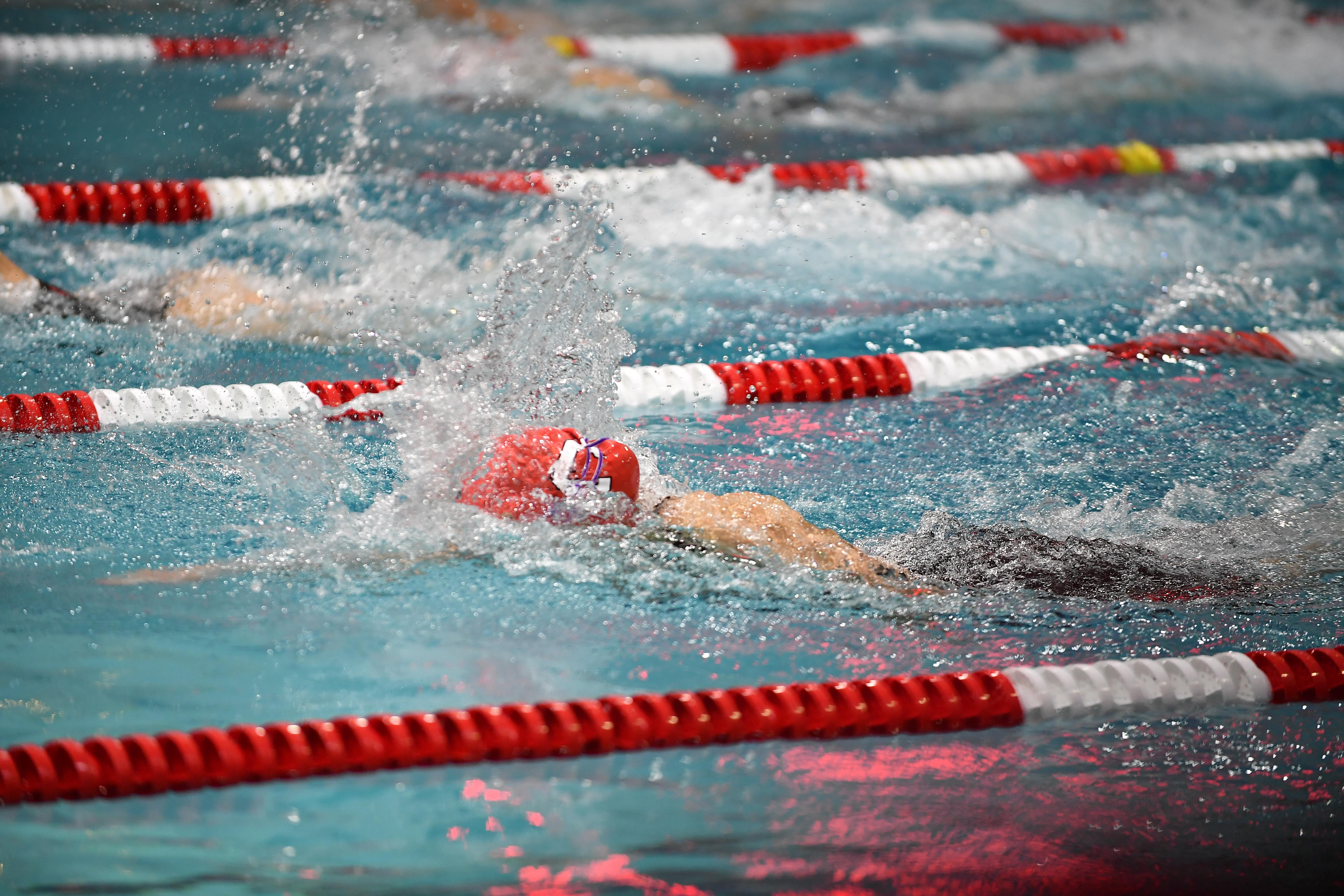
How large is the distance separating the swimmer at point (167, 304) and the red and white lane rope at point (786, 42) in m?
3.67

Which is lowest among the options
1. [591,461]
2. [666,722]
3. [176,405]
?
[176,405]

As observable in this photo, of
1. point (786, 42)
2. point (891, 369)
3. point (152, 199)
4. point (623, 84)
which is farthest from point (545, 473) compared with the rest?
point (786, 42)

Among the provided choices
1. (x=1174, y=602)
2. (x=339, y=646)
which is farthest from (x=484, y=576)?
(x=1174, y=602)

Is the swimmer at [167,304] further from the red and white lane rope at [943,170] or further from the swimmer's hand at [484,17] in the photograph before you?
the swimmer's hand at [484,17]

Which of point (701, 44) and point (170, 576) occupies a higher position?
point (701, 44)

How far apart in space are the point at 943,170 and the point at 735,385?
2363 millimetres

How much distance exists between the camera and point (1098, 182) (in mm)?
5629

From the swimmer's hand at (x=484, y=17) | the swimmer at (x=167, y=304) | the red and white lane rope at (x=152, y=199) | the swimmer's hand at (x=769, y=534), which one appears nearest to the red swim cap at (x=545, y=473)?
the swimmer's hand at (x=769, y=534)

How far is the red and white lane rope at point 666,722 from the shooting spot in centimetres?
185

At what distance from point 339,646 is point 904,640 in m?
1.00

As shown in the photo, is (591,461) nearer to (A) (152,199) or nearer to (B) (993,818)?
(B) (993,818)

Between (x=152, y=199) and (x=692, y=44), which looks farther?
(x=692, y=44)

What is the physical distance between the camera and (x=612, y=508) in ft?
8.11

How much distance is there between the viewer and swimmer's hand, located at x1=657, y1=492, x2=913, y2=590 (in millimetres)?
2553
